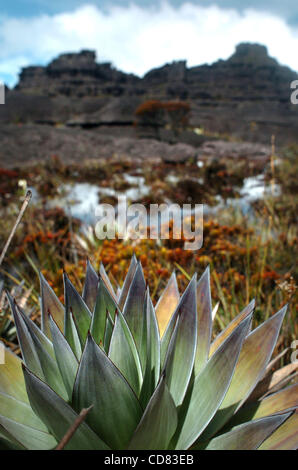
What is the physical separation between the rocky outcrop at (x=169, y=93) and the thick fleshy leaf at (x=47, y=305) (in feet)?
80.9

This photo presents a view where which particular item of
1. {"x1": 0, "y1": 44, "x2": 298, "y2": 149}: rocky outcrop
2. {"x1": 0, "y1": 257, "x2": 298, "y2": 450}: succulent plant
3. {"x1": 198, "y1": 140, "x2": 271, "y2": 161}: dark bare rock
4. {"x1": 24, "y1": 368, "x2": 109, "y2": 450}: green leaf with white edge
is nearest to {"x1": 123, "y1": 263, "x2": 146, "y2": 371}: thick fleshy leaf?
{"x1": 0, "y1": 257, "x2": 298, "y2": 450}: succulent plant

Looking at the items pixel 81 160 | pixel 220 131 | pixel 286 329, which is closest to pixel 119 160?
pixel 81 160

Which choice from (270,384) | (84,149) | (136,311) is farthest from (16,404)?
(84,149)

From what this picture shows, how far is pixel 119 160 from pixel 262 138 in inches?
571

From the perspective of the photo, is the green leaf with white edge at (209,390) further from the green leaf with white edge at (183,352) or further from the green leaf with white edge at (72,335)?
the green leaf with white edge at (72,335)

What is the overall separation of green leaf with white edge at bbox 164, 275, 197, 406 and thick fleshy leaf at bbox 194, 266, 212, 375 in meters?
0.10

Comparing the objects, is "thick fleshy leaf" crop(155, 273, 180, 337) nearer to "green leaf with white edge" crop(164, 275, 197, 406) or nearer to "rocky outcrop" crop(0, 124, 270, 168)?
"green leaf with white edge" crop(164, 275, 197, 406)

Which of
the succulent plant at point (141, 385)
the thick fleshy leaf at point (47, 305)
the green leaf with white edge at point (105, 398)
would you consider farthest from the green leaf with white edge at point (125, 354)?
the thick fleshy leaf at point (47, 305)

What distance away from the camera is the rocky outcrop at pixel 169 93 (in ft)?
94.3

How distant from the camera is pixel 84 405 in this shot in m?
0.87

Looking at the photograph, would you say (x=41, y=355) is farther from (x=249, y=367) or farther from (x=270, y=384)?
(x=270, y=384)

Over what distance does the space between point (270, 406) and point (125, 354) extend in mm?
461
